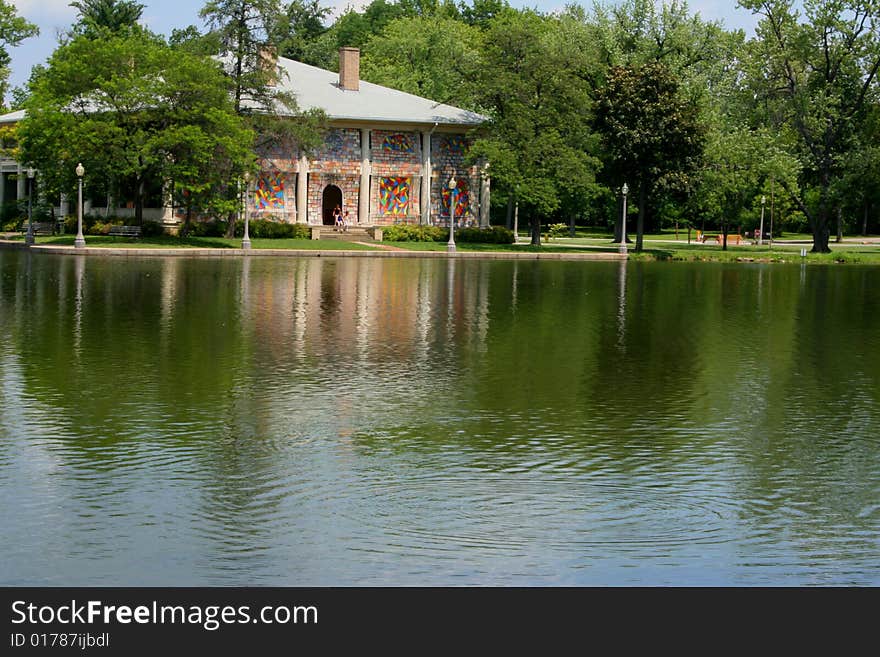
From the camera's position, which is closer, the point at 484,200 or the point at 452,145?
the point at 452,145

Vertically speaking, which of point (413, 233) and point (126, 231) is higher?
point (413, 233)

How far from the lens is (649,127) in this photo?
62875 mm

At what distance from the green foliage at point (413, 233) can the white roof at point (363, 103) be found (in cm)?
622

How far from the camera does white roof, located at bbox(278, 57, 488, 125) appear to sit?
6788cm

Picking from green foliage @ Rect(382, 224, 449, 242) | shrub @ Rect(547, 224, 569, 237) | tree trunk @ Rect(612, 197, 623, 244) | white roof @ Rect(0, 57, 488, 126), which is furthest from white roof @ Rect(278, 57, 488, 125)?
shrub @ Rect(547, 224, 569, 237)

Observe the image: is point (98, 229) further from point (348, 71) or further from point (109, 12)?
point (109, 12)

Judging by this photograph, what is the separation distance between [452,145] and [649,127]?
13136mm

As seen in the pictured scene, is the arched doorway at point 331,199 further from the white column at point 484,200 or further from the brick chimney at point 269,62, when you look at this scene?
the brick chimney at point 269,62

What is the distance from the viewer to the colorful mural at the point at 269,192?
66.9 metres

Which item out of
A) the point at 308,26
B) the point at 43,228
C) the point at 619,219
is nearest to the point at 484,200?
the point at 619,219

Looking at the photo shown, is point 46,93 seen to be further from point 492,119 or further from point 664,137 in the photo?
point 664,137

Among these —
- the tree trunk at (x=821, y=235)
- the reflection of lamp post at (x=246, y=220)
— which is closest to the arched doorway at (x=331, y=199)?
the reflection of lamp post at (x=246, y=220)
